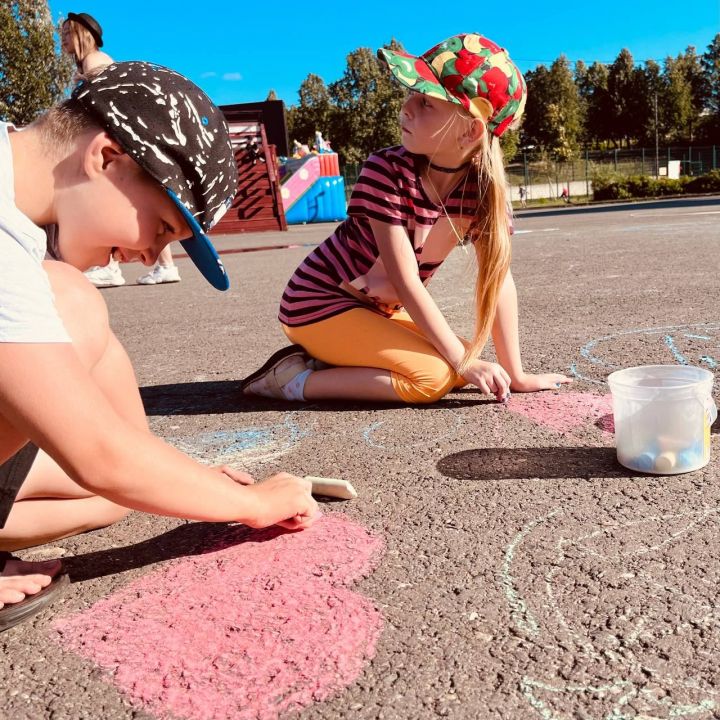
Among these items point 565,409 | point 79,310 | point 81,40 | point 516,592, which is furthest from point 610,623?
point 81,40

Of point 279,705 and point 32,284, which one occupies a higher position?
point 32,284

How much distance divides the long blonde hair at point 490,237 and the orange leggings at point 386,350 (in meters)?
0.13

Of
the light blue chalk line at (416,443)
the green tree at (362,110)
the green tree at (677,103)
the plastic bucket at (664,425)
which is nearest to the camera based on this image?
the plastic bucket at (664,425)

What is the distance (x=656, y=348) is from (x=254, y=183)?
47.3ft

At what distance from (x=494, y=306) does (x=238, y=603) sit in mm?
1498

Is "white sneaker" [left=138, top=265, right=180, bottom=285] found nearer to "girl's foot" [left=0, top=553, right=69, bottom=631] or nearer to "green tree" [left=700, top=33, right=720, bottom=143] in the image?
"girl's foot" [left=0, top=553, right=69, bottom=631]

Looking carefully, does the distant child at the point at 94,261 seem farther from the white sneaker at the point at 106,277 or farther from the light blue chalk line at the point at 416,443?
Answer: the white sneaker at the point at 106,277

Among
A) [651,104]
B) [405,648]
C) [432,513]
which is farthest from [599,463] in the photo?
[651,104]

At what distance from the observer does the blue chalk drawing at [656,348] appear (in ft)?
9.57

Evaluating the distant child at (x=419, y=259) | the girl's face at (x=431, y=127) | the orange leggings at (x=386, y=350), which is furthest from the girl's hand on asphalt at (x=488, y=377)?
the girl's face at (x=431, y=127)

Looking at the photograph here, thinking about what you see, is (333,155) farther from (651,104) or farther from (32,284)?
(651,104)

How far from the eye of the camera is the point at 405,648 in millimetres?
1259

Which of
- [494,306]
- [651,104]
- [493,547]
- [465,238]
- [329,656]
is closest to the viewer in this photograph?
[329,656]

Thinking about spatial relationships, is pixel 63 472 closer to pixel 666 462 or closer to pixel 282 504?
pixel 282 504
